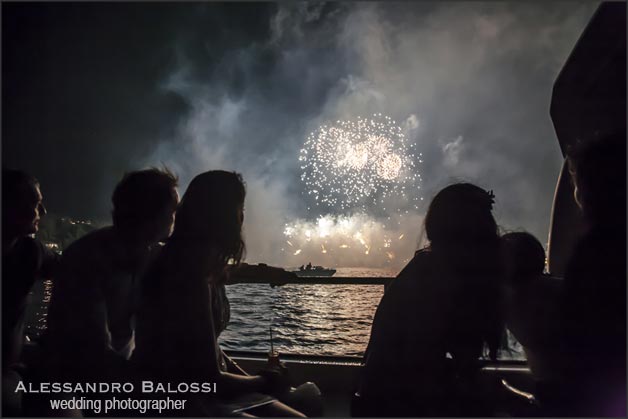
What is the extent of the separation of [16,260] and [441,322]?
2.03 m

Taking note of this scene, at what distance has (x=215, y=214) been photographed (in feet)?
4.89

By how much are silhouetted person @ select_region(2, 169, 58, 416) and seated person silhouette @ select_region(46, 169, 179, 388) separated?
0.40 m

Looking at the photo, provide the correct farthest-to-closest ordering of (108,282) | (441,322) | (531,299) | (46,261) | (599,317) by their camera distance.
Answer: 1. (46,261)
2. (108,282)
3. (531,299)
4. (441,322)
5. (599,317)

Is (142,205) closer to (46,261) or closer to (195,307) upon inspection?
(195,307)

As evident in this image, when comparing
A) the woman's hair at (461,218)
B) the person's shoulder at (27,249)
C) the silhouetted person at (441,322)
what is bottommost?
the silhouetted person at (441,322)

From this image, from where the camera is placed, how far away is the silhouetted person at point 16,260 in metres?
1.61

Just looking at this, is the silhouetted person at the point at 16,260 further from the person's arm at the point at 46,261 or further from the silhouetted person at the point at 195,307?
the silhouetted person at the point at 195,307

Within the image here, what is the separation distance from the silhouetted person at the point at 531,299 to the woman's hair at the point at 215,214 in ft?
3.68

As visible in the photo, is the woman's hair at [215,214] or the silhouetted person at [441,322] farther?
the woman's hair at [215,214]

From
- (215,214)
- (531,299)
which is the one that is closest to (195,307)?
(215,214)

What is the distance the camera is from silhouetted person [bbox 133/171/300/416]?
51.4 inches

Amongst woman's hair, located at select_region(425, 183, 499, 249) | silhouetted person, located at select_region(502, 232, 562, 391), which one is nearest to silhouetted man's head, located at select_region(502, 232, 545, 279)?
silhouetted person, located at select_region(502, 232, 562, 391)

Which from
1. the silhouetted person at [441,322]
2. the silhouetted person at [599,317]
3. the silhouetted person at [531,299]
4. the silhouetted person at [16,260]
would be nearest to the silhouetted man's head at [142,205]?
the silhouetted person at [16,260]

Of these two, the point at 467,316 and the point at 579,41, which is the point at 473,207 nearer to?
the point at 467,316
